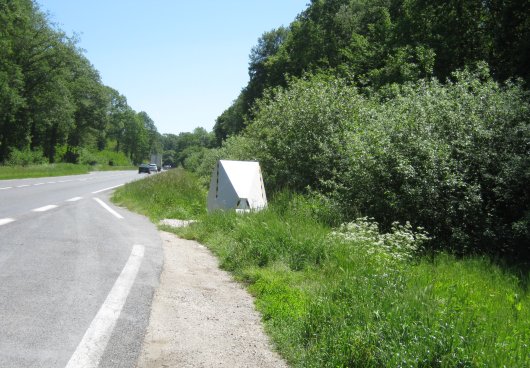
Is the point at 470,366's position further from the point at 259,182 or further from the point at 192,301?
the point at 259,182

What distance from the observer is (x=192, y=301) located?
235 inches

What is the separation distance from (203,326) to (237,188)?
→ 318 inches

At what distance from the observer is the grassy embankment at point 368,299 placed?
3.81 meters

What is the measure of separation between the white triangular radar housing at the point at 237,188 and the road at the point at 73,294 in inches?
112

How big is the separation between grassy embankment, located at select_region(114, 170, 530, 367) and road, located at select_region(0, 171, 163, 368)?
1427 millimetres

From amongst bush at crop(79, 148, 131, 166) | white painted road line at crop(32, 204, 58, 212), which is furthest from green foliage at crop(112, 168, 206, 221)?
bush at crop(79, 148, 131, 166)

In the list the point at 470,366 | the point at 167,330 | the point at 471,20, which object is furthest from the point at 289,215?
the point at 471,20

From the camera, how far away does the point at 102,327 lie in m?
4.62

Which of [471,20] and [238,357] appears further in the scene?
[471,20]

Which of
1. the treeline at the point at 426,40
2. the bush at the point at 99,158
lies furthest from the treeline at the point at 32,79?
the treeline at the point at 426,40

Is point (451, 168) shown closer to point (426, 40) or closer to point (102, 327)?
point (102, 327)

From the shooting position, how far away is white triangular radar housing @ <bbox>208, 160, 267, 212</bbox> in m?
12.9

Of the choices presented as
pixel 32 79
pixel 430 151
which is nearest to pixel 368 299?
pixel 430 151

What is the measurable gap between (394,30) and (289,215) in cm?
2028
